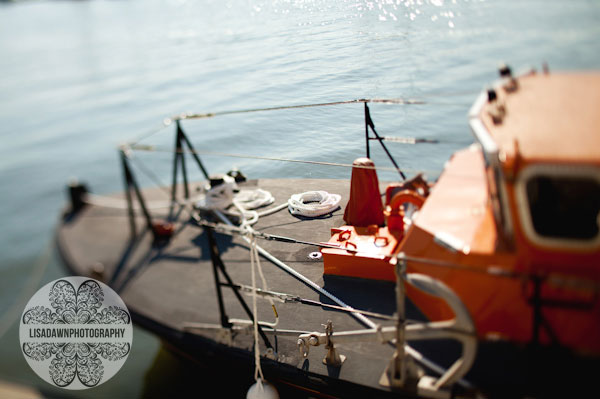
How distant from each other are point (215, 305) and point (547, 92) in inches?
138

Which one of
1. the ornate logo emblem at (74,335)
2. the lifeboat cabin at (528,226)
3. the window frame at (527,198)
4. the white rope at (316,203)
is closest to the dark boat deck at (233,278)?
the white rope at (316,203)

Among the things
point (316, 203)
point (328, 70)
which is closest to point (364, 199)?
point (316, 203)

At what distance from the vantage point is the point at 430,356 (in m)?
2.59

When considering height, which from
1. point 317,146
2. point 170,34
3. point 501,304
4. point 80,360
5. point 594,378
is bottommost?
point 80,360

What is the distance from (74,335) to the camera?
14.2 feet

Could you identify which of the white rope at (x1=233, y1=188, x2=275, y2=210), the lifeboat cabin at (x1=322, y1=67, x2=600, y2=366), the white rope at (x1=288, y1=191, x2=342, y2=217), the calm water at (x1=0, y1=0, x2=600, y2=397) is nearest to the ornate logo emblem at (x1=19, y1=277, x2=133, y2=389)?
the calm water at (x1=0, y1=0, x2=600, y2=397)

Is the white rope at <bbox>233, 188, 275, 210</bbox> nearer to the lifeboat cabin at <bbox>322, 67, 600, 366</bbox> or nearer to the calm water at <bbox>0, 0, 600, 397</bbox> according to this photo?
the calm water at <bbox>0, 0, 600, 397</bbox>

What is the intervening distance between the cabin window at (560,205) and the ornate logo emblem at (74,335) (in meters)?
3.77

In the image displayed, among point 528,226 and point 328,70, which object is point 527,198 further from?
point 328,70

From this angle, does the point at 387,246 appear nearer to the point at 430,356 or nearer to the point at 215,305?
the point at 430,356

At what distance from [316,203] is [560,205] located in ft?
5.89

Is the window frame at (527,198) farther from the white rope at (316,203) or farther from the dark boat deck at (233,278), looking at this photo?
the white rope at (316,203)

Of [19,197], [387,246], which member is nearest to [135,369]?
[387,246]

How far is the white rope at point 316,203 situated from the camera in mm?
3416
